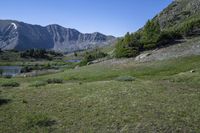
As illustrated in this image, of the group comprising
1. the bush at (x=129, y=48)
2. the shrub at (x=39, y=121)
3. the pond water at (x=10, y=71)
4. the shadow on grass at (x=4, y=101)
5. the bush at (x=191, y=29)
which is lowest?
the pond water at (x=10, y=71)

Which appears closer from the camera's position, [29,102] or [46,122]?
[46,122]

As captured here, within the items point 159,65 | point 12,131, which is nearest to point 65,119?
point 12,131

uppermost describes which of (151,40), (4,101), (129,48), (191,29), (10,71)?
(191,29)

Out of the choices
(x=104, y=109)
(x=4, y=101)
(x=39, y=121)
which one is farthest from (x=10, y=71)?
(x=39, y=121)

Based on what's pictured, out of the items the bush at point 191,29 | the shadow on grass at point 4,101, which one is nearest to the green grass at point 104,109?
the shadow on grass at point 4,101

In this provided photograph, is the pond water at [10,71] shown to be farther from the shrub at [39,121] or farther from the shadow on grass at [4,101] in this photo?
the shrub at [39,121]

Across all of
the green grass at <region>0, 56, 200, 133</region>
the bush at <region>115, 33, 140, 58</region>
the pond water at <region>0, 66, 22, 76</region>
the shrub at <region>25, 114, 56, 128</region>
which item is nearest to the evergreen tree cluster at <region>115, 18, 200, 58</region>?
the bush at <region>115, 33, 140, 58</region>

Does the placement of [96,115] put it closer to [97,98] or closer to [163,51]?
[97,98]

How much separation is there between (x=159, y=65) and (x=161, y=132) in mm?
37282

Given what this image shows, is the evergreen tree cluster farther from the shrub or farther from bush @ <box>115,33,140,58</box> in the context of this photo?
the shrub

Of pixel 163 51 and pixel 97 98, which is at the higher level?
pixel 163 51

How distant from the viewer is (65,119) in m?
19.3

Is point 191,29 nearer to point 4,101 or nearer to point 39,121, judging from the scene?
point 4,101

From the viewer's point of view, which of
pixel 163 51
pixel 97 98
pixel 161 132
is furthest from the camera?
pixel 163 51
